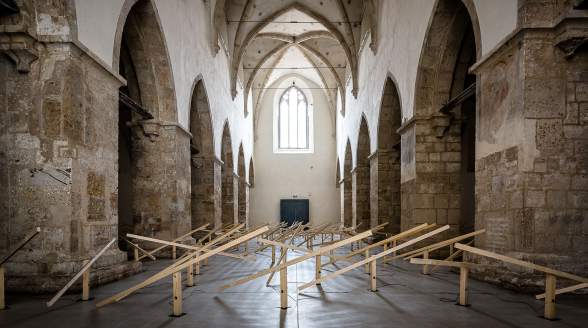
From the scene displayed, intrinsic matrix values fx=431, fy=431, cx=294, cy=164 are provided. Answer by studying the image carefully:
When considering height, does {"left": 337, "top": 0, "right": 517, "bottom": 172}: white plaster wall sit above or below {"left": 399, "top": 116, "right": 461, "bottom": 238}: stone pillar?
above

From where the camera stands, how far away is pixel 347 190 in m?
A: 20.6

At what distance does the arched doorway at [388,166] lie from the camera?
1206cm

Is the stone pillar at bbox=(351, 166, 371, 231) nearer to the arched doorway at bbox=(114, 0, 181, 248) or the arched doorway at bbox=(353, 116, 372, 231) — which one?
the arched doorway at bbox=(353, 116, 372, 231)

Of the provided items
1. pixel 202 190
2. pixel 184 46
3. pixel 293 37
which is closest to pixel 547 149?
pixel 184 46

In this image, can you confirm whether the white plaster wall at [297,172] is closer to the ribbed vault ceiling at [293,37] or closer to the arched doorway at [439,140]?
the ribbed vault ceiling at [293,37]

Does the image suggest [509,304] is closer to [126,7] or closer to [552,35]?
[552,35]

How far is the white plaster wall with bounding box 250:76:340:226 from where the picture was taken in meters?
25.9

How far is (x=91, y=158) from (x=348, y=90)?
53.5 feet

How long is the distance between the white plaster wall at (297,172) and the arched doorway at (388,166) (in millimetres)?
13353

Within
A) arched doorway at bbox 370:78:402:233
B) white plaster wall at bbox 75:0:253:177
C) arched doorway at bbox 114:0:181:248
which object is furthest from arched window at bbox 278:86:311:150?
arched doorway at bbox 114:0:181:248

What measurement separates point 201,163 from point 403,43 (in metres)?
6.60

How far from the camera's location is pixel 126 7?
669 cm

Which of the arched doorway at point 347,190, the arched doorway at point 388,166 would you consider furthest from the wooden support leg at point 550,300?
the arched doorway at point 347,190

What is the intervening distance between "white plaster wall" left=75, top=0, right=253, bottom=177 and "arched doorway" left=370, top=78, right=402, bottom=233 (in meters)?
5.01
